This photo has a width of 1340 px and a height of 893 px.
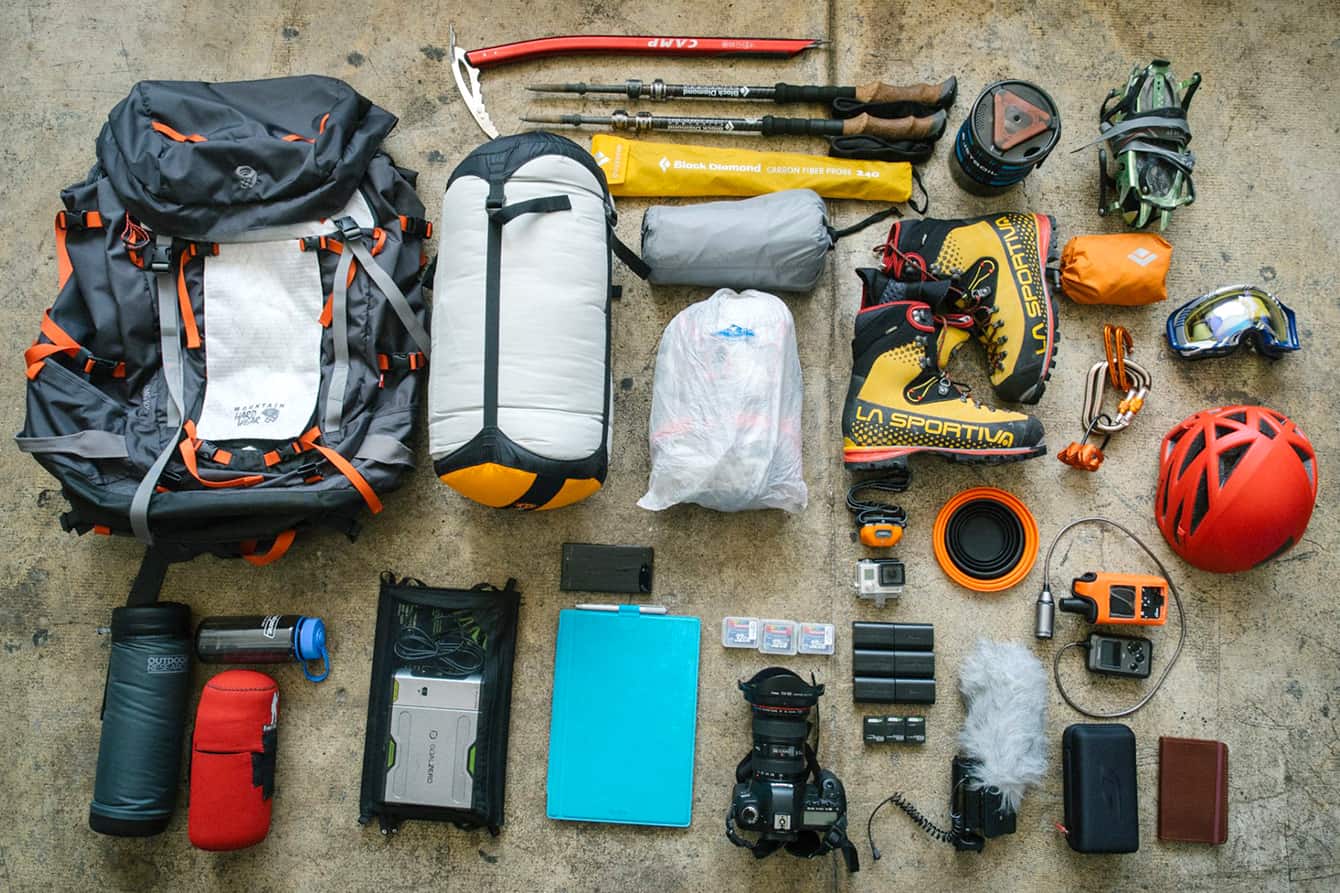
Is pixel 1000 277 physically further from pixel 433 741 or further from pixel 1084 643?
pixel 433 741

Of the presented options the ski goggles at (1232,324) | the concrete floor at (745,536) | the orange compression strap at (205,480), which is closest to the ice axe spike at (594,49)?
the concrete floor at (745,536)

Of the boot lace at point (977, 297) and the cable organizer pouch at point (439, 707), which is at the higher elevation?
the boot lace at point (977, 297)

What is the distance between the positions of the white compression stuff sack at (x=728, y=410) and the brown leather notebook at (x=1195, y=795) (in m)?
1.17

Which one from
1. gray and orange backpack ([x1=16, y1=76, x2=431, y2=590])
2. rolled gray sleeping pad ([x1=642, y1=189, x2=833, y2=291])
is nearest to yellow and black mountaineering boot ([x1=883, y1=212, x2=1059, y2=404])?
rolled gray sleeping pad ([x1=642, y1=189, x2=833, y2=291])

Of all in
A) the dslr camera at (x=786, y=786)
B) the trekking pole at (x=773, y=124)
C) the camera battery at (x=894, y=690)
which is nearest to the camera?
the dslr camera at (x=786, y=786)

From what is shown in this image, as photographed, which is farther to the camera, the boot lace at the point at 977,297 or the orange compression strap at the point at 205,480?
the boot lace at the point at 977,297

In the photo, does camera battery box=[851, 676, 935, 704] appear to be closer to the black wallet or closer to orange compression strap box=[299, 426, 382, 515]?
the black wallet

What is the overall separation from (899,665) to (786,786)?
43 centimetres

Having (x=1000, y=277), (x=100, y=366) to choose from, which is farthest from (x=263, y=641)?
(x=1000, y=277)

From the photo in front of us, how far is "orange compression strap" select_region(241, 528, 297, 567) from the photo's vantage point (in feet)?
6.59

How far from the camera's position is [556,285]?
1858mm

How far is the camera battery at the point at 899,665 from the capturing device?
210 cm

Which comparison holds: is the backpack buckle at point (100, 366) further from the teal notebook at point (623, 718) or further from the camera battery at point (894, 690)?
the camera battery at point (894, 690)

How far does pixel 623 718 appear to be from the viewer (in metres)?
2.10
